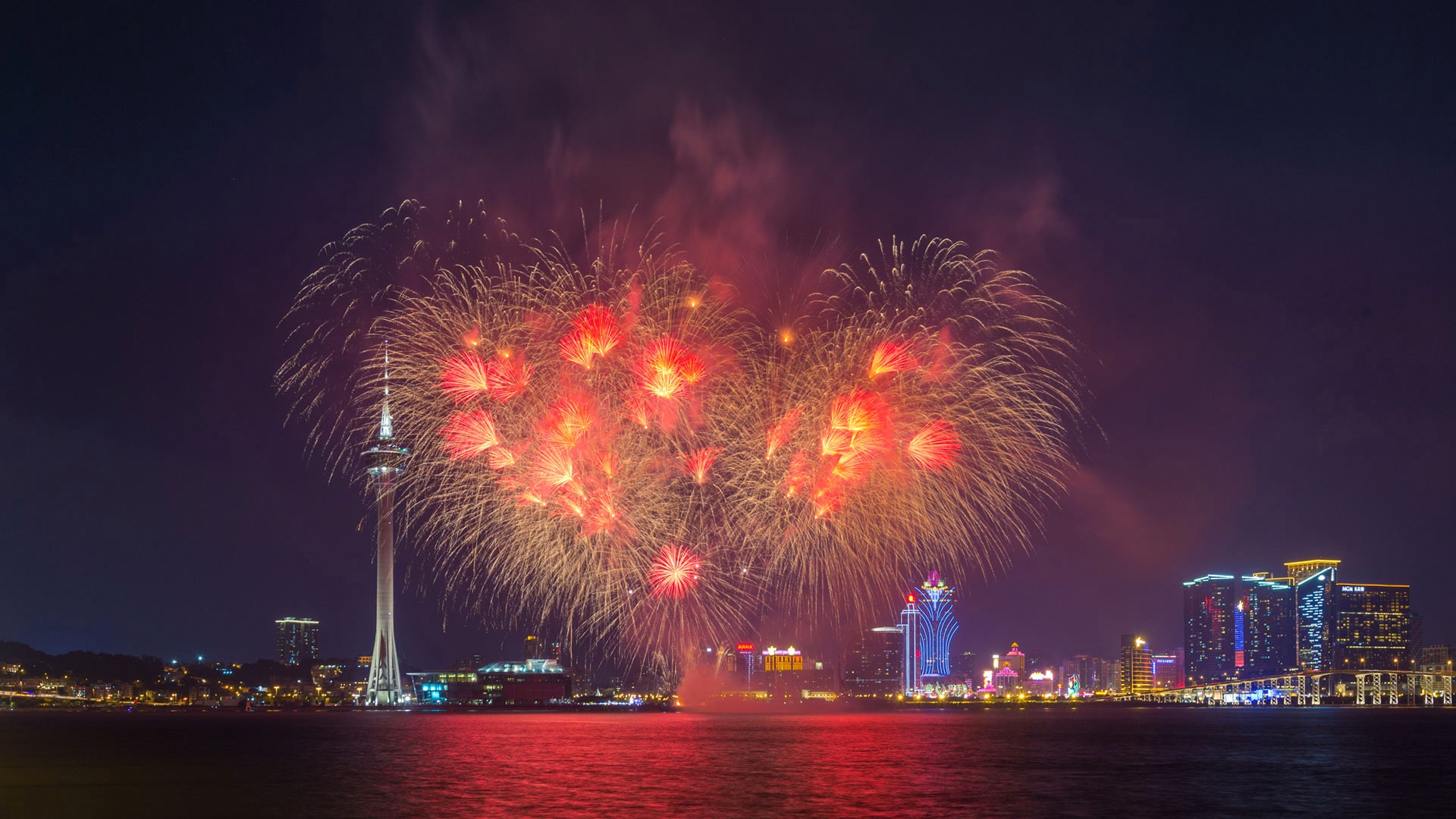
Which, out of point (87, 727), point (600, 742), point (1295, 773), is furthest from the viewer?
point (87, 727)

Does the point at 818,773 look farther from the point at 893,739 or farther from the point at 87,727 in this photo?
the point at 87,727

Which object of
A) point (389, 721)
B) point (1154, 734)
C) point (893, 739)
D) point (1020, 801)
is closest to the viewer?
point (1020, 801)

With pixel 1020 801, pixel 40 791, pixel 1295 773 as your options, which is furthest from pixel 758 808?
pixel 1295 773

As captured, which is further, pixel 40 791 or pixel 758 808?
pixel 40 791

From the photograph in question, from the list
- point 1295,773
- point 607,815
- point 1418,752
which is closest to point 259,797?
point 607,815

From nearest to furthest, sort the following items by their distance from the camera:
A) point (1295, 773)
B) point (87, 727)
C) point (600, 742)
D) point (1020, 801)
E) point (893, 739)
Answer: point (1020, 801), point (1295, 773), point (600, 742), point (893, 739), point (87, 727)

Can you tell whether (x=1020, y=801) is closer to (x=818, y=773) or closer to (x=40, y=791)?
(x=818, y=773)

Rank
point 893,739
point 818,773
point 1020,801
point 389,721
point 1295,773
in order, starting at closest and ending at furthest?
point 1020,801 < point 818,773 < point 1295,773 < point 893,739 < point 389,721

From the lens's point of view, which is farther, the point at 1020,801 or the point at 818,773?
the point at 818,773

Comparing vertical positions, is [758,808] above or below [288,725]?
above
